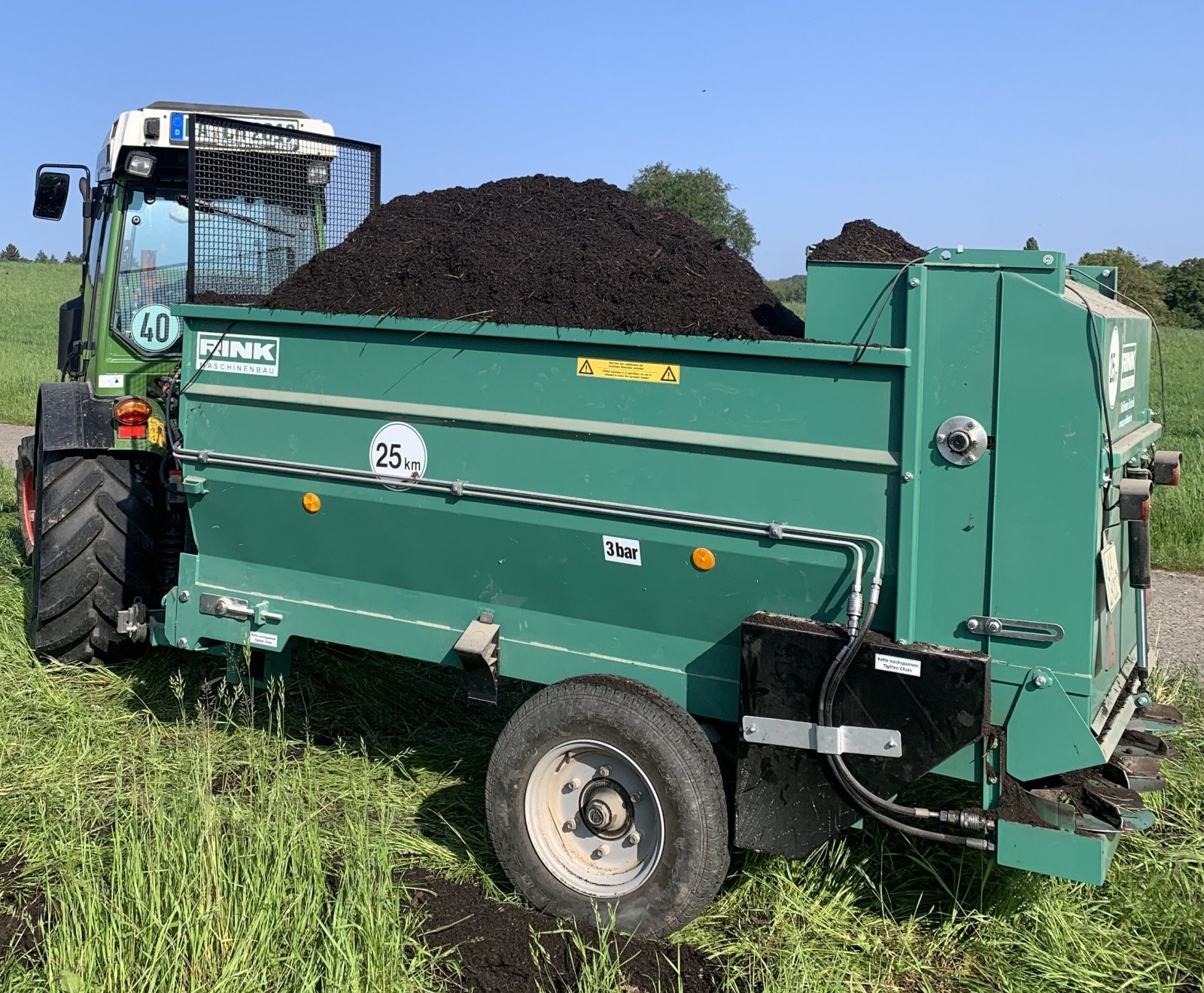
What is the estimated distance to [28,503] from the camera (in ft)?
23.6

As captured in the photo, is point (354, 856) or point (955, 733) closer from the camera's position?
point (955, 733)

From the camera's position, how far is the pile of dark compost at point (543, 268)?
3697mm

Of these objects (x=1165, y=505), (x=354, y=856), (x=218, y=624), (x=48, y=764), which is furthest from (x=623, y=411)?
(x=1165, y=505)

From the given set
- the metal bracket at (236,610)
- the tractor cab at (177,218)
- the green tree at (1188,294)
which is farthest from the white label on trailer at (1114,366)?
the green tree at (1188,294)

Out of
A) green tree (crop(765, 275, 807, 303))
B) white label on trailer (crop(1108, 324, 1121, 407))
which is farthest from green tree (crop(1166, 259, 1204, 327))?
white label on trailer (crop(1108, 324, 1121, 407))

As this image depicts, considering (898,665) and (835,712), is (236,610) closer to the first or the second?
(835,712)

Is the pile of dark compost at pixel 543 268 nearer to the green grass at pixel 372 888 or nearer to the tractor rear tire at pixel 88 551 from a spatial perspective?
the tractor rear tire at pixel 88 551

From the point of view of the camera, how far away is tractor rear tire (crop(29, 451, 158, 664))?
17.3 feet

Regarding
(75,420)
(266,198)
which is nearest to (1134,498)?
(266,198)

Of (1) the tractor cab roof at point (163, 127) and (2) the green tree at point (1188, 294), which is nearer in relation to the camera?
(1) the tractor cab roof at point (163, 127)

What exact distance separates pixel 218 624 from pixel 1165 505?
24.0 ft

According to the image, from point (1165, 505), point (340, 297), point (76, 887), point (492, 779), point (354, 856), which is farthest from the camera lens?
point (1165, 505)

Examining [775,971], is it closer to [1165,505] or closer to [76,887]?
[76,887]

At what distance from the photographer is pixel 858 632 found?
323cm
